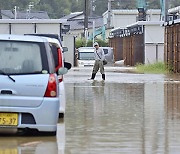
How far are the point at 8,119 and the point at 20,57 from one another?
3.22 feet

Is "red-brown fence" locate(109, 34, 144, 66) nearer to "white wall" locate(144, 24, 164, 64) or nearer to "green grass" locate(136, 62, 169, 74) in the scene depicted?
"white wall" locate(144, 24, 164, 64)

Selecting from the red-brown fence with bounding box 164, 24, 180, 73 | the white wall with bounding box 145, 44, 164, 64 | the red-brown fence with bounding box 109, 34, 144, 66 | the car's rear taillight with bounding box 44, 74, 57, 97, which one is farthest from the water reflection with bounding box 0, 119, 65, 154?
the red-brown fence with bounding box 109, 34, 144, 66

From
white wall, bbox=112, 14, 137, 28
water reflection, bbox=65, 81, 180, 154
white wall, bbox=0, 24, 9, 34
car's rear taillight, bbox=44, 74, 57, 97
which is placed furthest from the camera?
white wall, bbox=112, 14, 137, 28

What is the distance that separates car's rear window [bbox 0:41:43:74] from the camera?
1063 centimetres

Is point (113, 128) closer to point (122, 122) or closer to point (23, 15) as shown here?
point (122, 122)

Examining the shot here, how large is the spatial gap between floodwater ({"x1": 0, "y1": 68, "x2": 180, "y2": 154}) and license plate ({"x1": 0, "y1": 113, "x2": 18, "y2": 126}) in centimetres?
24

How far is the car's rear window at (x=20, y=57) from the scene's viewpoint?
10.6 metres

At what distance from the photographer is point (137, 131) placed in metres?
11.7

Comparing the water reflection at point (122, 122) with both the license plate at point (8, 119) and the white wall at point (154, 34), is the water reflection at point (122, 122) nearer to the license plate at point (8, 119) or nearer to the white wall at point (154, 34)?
the license plate at point (8, 119)

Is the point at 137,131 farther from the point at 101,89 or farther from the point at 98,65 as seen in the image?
the point at 98,65

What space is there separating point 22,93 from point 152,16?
220 feet

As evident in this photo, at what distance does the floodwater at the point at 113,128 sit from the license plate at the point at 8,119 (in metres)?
0.24

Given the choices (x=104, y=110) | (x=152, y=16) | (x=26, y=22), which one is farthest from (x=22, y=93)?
(x=152, y=16)

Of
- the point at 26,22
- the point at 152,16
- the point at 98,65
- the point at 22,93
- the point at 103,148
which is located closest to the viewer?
the point at 103,148
